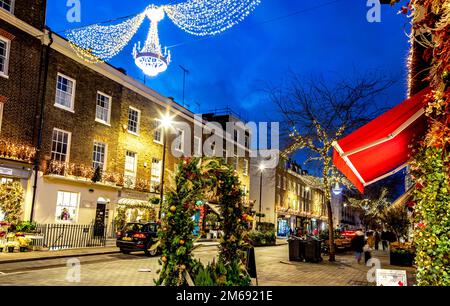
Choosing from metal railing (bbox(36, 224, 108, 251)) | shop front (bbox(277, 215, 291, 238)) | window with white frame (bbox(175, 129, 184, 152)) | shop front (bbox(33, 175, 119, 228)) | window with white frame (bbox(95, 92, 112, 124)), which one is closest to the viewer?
metal railing (bbox(36, 224, 108, 251))

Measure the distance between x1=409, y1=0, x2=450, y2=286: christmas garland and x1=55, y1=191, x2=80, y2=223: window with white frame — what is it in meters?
20.6

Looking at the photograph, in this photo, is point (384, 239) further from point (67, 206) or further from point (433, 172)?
point (433, 172)

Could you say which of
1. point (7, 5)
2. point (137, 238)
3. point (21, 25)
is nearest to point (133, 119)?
→ point (21, 25)

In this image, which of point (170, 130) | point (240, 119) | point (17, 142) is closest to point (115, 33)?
point (17, 142)

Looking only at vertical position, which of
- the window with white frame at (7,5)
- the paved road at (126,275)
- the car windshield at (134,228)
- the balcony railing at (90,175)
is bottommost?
the paved road at (126,275)

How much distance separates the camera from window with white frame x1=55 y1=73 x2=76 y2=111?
71.8ft

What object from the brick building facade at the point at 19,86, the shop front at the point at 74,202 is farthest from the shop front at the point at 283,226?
the brick building facade at the point at 19,86

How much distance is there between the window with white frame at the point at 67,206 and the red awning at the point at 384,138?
1870 cm

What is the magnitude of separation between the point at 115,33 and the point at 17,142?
944cm

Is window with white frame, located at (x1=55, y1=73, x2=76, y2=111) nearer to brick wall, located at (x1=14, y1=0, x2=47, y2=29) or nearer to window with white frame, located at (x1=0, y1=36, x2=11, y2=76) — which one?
brick wall, located at (x1=14, y1=0, x2=47, y2=29)

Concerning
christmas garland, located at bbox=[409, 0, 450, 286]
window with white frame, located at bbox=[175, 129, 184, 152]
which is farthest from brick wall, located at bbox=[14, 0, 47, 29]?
christmas garland, located at bbox=[409, 0, 450, 286]

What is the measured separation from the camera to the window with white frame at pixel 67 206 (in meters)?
21.4

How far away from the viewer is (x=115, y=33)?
535 inches

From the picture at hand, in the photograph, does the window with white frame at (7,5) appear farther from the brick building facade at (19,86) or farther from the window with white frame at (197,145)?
the window with white frame at (197,145)
